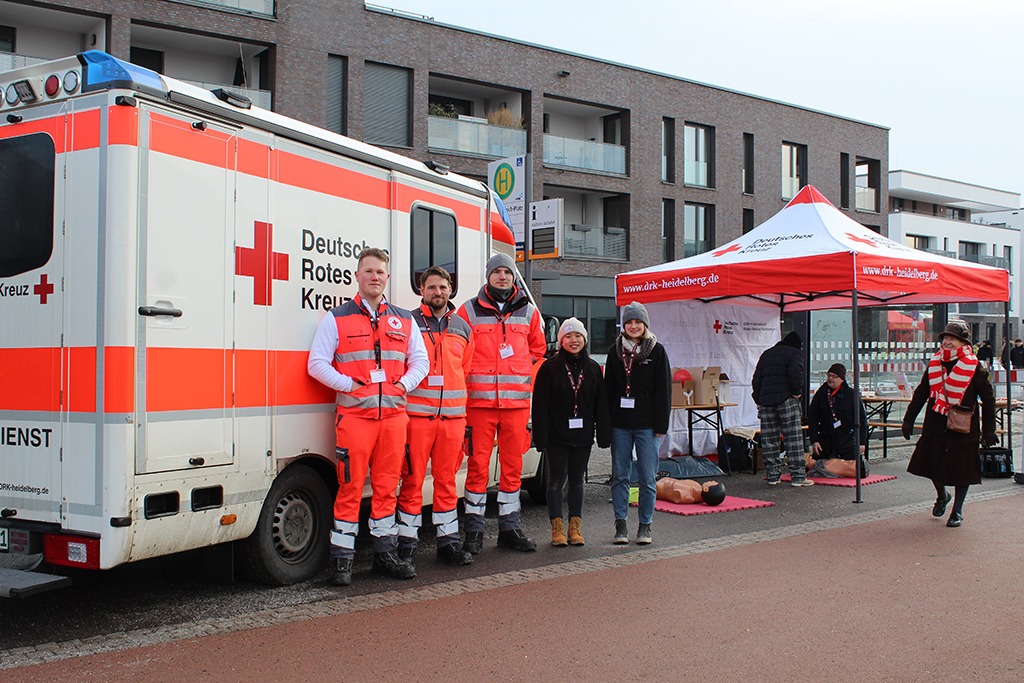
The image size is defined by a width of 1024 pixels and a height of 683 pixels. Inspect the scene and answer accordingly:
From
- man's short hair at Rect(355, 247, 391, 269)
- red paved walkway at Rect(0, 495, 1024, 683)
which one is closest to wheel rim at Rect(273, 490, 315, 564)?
red paved walkway at Rect(0, 495, 1024, 683)

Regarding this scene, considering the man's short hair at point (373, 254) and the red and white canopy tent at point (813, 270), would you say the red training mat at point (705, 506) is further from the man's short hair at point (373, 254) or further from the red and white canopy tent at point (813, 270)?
the man's short hair at point (373, 254)

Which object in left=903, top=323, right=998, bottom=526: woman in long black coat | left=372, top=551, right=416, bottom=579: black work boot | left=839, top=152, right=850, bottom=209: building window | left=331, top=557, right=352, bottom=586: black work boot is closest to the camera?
left=331, top=557, right=352, bottom=586: black work boot

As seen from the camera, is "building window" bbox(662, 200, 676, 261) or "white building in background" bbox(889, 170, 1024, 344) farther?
"white building in background" bbox(889, 170, 1024, 344)

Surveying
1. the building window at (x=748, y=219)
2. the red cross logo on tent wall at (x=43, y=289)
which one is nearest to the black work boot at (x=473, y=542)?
the red cross logo on tent wall at (x=43, y=289)

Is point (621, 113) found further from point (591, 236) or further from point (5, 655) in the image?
point (5, 655)

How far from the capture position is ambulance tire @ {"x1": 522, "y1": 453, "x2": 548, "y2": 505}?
8.91m

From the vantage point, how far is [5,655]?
4.55 m

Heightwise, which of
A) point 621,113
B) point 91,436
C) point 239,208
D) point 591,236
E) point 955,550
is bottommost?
point 955,550

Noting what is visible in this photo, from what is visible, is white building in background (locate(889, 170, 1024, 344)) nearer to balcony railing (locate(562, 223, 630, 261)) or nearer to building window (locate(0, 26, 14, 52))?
balcony railing (locate(562, 223, 630, 261))

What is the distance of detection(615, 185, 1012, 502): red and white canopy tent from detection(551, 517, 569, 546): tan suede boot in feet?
12.7

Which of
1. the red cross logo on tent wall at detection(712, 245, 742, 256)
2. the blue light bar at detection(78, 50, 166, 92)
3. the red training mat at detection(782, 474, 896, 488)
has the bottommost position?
the red training mat at detection(782, 474, 896, 488)

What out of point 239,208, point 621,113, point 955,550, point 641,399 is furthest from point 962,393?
Result: point 621,113

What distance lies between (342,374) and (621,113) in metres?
27.3

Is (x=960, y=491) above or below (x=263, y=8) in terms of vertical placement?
below
